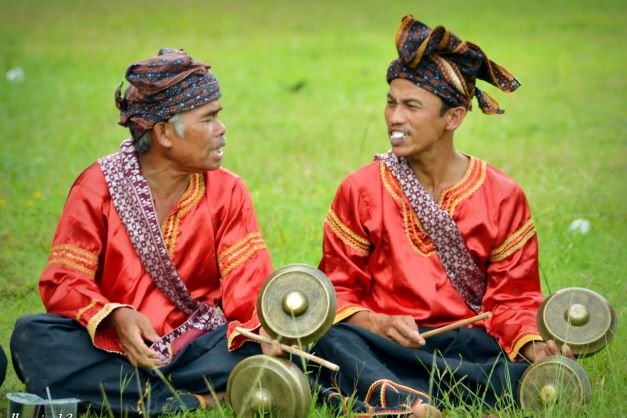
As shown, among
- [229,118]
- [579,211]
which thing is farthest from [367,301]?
[229,118]

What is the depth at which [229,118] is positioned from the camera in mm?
11711

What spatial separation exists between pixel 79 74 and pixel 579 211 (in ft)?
24.6

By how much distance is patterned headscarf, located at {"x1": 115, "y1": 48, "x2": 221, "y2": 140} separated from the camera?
504 centimetres

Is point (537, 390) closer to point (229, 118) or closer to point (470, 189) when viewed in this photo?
point (470, 189)

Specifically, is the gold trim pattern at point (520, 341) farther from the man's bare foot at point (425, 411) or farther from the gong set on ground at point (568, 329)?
the man's bare foot at point (425, 411)

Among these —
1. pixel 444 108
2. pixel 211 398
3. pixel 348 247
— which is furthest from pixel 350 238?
pixel 211 398

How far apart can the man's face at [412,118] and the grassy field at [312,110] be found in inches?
47.4

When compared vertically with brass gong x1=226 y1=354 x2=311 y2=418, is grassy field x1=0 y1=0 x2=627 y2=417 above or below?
above

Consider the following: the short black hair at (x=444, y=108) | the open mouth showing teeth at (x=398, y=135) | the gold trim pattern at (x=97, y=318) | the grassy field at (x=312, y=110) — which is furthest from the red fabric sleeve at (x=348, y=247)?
the gold trim pattern at (x=97, y=318)

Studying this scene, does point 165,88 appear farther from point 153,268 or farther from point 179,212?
point 153,268

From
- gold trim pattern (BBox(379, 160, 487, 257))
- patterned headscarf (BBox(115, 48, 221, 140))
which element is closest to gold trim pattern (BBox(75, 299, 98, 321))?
patterned headscarf (BBox(115, 48, 221, 140))

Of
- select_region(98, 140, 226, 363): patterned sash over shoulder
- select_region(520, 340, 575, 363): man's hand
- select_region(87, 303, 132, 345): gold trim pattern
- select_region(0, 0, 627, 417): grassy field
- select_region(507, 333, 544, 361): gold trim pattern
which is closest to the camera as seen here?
select_region(520, 340, 575, 363): man's hand

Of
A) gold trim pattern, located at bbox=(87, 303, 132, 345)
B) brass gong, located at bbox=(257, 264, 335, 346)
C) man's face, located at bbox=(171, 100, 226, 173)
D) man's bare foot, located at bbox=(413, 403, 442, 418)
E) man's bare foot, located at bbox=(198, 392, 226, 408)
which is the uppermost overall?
man's face, located at bbox=(171, 100, 226, 173)

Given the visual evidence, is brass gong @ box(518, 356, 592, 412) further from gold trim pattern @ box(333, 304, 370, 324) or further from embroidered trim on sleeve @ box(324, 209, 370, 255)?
embroidered trim on sleeve @ box(324, 209, 370, 255)
